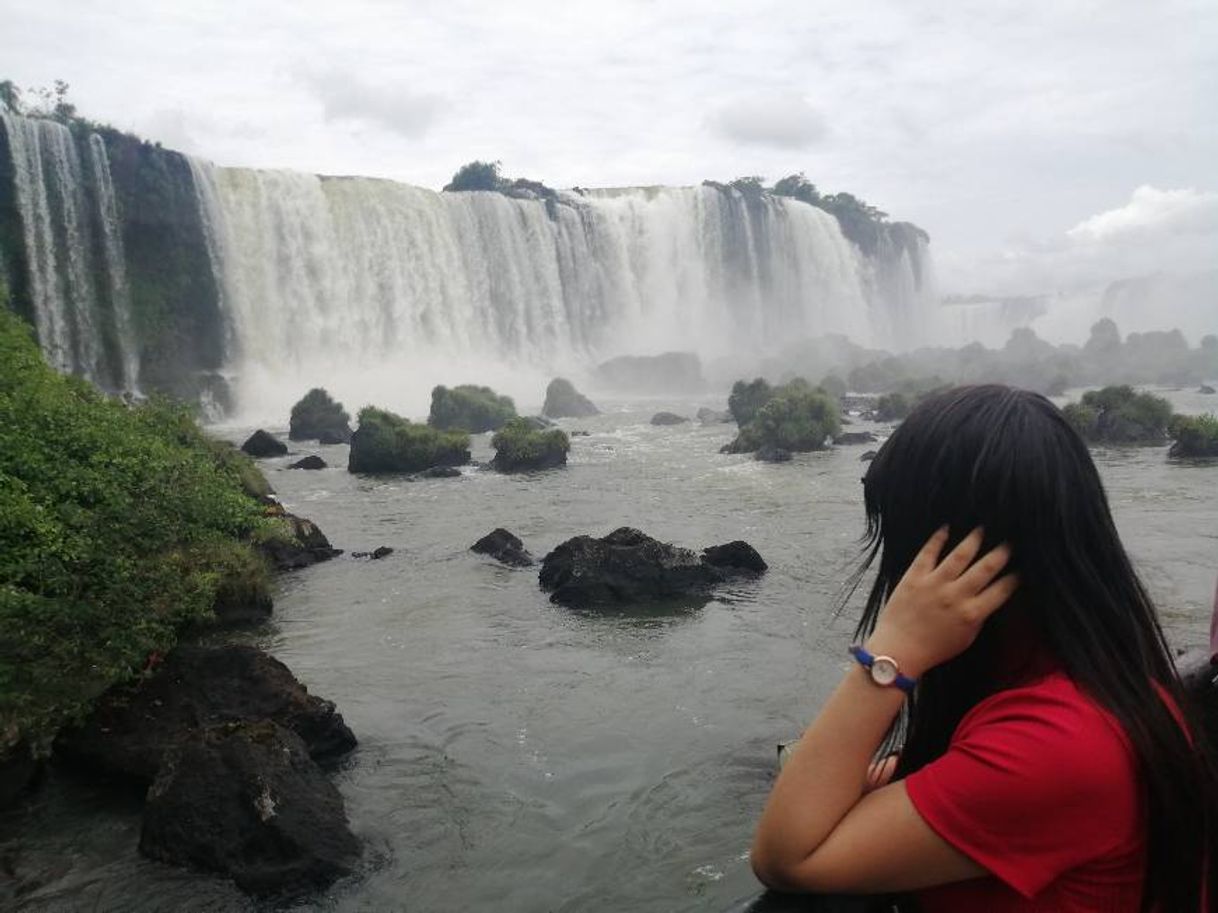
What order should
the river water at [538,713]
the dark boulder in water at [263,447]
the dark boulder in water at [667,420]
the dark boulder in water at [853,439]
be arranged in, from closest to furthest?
the river water at [538,713], the dark boulder in water at [263,447], the dark boulder in water at [853,439], the dark boulder in water at [667,420]

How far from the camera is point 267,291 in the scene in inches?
1652

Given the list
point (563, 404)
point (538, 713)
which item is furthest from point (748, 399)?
point (538, 713)

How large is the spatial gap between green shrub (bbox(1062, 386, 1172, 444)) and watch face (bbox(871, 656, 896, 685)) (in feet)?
94.4

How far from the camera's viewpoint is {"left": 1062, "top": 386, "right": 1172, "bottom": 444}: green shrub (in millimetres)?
27578

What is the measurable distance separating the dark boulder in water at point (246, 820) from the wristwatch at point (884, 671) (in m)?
4.72

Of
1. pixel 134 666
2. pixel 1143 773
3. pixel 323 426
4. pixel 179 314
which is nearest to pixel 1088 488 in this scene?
pixel 1143 773

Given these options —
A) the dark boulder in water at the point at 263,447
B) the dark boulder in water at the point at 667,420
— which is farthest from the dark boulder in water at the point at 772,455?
the dark boulder in water at the point at 263,447

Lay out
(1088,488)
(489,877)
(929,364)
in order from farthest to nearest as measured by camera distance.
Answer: (929,364) → (489,877) → (1088,488)

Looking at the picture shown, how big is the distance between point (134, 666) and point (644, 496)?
44.1ft

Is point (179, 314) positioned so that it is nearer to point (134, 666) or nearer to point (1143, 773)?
point (134, 666)

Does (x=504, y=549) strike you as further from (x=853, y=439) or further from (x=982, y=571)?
(x=853, y=439)

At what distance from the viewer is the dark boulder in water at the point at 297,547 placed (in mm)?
13531

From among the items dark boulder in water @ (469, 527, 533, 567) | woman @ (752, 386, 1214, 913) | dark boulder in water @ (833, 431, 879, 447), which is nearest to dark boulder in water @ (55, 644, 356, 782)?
woman @ (752, 386, 1214, 913)

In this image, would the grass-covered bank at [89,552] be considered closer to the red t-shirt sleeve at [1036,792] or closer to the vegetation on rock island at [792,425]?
the red t-shirt sleeve at [1036,792]
